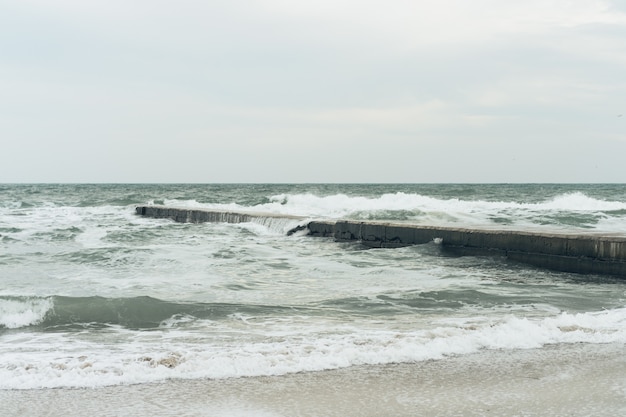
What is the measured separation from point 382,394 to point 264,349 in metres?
1.34

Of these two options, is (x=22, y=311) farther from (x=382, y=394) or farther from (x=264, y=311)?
(x=382, y=394)

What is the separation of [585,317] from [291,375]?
10.7 ft

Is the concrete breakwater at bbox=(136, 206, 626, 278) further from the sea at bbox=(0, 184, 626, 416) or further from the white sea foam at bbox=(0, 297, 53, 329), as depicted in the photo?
the white sea foam at bbox=(0, 297, 53, 329)

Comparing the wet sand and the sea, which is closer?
the wet sand

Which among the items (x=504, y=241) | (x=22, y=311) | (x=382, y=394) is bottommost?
(x=22, y=311)

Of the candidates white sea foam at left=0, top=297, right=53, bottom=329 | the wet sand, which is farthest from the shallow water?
the wet sand

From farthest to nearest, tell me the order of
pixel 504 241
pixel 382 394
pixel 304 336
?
pixel 504 241 → pixel 304 336 → pixel 382 394

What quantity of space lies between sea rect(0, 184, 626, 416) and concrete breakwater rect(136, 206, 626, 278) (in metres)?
0.25

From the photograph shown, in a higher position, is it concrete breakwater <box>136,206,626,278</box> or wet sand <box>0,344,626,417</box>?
concrete breakwater <box>136,206,626,278</box>

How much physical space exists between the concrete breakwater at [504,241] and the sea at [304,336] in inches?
9.8

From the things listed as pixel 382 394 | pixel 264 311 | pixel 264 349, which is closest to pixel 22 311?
pixel 264 311

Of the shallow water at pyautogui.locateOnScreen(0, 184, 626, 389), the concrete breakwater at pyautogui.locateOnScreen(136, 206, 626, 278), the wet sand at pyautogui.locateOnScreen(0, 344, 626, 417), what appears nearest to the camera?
the wet sand at pyautogui.locateOnScreen(0, 344, 626, 417)

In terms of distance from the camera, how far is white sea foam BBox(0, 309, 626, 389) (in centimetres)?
421

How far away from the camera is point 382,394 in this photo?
3.77 metres
